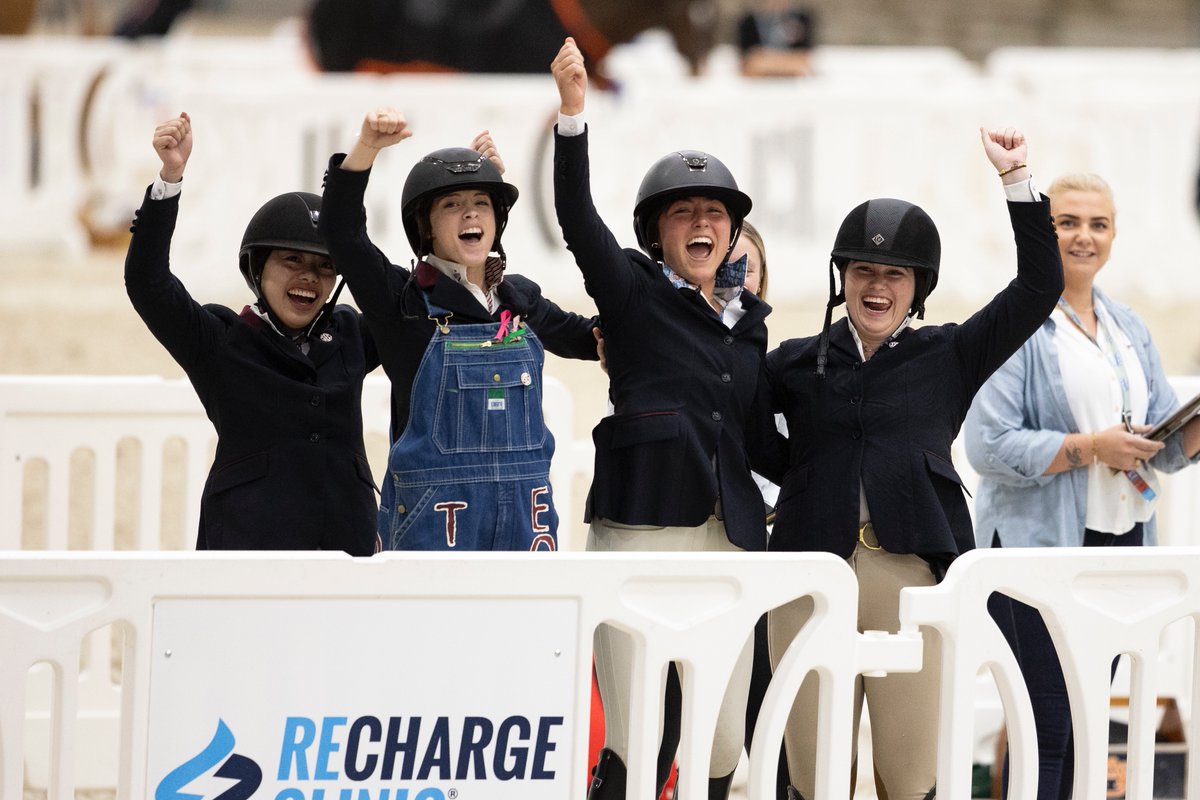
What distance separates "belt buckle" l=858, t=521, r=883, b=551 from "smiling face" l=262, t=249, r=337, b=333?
1.44 metres

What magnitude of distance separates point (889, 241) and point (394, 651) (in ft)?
5.25

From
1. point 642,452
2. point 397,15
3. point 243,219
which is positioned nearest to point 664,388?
point 642,452

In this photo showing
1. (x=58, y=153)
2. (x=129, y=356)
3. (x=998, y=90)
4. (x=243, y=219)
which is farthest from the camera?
(x=998, y=90)

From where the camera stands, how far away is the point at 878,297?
154 inches

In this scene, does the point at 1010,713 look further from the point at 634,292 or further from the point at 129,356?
the point at 129,356

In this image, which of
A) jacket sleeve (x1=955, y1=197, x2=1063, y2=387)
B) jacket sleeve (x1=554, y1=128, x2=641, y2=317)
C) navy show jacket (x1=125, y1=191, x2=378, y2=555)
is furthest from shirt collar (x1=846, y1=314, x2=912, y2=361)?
navy show jacket (x1=125, y1=191, x2=378, y2=555)

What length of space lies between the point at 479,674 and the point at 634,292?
→ 1.17 m

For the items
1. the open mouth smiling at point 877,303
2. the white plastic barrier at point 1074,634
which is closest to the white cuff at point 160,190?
the open mouth smiling at point 877,303

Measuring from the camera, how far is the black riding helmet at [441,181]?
12.5 feet

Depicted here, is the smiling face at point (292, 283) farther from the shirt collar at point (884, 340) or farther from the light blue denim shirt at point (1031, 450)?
the light blue denim shirt at point (1031, 450)

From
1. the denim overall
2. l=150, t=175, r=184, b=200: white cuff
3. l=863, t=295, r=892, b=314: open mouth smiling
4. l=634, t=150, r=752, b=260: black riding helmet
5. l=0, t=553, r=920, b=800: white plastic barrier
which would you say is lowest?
l=0, t=553, r=920, b=800: white plastic barrier

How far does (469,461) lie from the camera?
12.3 feet

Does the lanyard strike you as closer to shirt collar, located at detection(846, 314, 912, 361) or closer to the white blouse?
the white blouse

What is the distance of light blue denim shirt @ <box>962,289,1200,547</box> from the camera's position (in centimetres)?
441
